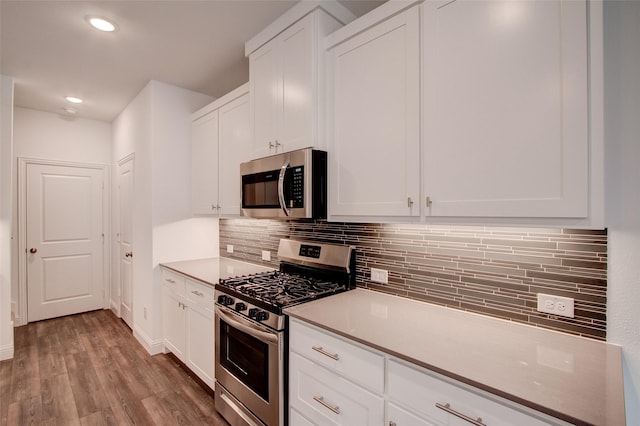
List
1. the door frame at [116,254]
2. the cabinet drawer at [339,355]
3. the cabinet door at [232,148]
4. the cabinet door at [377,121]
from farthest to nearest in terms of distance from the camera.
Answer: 1. the door frame at [116,254]
2. the cabinet door at [232,148]
3. the cabinet door at [377,121]
4. the cabinet drawer at [339,355]

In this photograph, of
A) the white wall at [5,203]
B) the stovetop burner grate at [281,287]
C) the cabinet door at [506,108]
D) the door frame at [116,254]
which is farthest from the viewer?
the door frame at [116,254]

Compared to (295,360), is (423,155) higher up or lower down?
higher up

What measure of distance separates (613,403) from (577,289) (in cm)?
52

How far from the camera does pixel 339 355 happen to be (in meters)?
1.38

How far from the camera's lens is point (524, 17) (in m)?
1.16

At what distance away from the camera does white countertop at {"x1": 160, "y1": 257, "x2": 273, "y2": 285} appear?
2.48 metres

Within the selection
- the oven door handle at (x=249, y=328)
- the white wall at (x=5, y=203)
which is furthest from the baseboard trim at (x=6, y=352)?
the oven door handle at (x=249, y=328)

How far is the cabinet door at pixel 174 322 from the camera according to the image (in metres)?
2.72

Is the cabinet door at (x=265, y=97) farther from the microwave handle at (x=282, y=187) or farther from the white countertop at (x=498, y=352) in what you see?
the white countertop at (x=498, y=352)

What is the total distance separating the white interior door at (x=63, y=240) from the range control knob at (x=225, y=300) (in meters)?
3.48

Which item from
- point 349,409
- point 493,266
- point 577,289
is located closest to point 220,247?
point 349,409

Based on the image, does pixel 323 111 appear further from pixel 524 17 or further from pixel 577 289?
pixel 577 289

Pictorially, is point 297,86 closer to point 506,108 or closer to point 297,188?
point 297,188

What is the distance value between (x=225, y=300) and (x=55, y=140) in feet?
12.7
